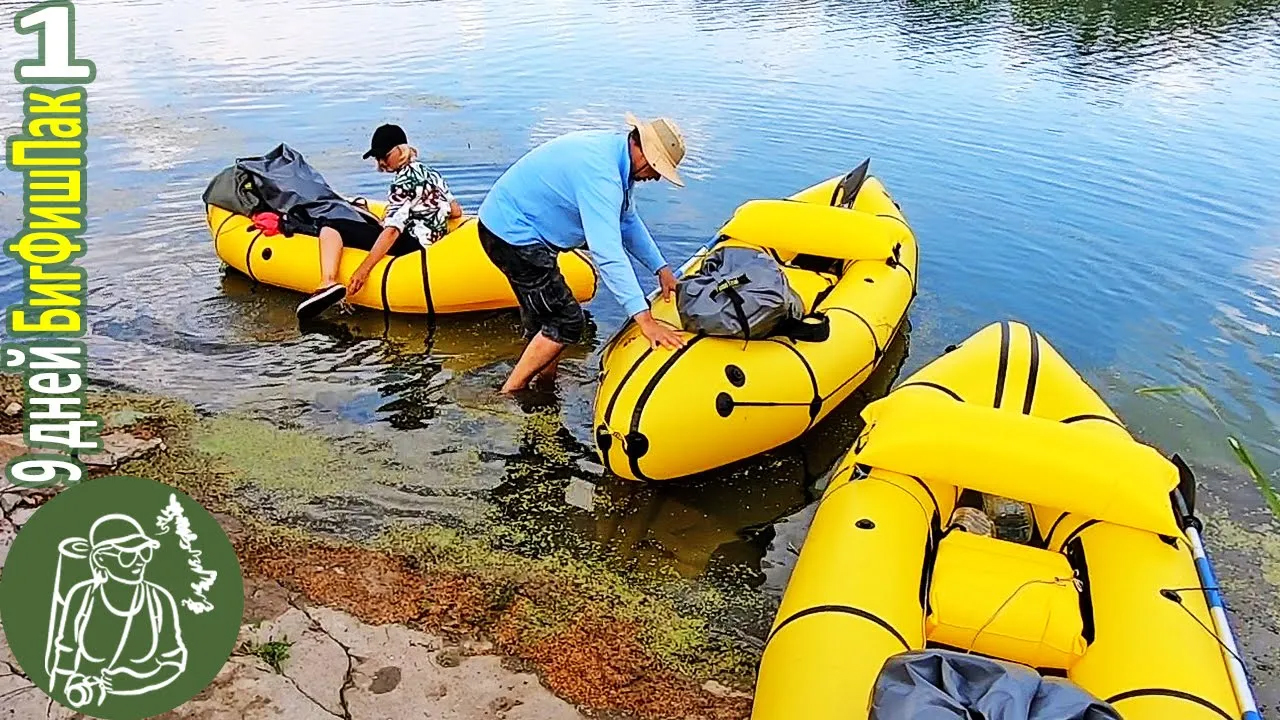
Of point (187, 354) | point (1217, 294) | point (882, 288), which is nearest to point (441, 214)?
point (187, 354)

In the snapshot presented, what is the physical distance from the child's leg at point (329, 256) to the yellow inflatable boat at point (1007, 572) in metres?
3.42

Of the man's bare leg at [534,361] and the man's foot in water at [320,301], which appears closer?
the man's bare leg at [534,361]

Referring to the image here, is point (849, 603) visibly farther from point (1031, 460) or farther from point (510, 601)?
point (510, 601)

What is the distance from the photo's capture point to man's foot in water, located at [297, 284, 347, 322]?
5.58 metres

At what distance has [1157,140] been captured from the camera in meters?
9.13

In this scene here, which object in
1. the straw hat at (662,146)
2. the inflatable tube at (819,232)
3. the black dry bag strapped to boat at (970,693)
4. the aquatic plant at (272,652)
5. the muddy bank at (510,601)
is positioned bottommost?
the muddy bank at (510,601)

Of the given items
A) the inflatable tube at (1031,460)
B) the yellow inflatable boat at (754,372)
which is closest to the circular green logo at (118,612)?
the yellow inflatable boat at (754,372)

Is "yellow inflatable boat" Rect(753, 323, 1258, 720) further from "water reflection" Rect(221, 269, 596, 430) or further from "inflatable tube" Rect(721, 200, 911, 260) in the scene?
"water reflection" Rect(221, 269, 596, 430)

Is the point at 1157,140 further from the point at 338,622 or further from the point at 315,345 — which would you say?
the point at 338,622

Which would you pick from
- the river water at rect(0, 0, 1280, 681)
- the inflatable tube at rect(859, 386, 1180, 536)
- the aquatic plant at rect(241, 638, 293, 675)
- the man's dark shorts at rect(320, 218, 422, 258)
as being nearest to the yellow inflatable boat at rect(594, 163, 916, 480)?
the river water at rect(0, 0, 1280, 681)

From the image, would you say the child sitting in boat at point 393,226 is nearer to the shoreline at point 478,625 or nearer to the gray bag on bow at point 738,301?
the shoreline at point 478,625

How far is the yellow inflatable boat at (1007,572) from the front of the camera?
258 cm

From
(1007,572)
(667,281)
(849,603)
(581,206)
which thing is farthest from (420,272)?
(1007,572)

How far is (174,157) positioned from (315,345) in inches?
161
